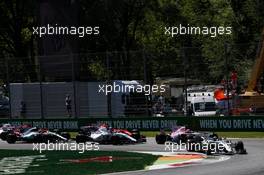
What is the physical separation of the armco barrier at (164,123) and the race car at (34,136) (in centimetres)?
Answer: 510

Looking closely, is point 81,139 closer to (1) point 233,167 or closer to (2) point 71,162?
(2) point 71,162

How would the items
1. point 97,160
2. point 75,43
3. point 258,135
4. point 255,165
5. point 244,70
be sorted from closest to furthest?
point 255,165 < point 97,160 < point 258,135 < point 75,43 < point 244,70

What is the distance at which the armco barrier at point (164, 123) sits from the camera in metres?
28.4

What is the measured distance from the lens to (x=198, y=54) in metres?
31.3

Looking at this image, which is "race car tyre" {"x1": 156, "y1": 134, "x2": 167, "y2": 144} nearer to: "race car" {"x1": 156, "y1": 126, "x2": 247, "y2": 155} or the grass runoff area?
"race car" {"x1": 156, "y1": 126, "x2": 247, "y2": 155}

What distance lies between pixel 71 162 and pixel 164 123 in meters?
11.9

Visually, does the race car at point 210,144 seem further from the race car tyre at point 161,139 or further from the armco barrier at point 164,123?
the armco barrier at point 164,123

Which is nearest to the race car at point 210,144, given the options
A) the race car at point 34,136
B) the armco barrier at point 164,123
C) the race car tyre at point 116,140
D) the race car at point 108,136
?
the race car at point 108,136

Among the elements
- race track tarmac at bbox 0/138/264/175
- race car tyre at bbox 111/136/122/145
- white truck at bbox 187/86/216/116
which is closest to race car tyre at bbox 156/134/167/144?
race car tyre at bbox 111/136/122/145

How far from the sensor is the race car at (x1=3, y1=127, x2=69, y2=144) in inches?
1008

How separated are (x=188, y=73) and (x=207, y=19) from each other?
31258mm

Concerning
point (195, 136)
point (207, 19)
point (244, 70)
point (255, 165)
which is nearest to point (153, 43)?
point (207, 19)

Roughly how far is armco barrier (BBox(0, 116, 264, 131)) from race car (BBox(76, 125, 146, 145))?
198 inches

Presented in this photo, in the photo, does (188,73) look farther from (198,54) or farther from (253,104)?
(253,104)
